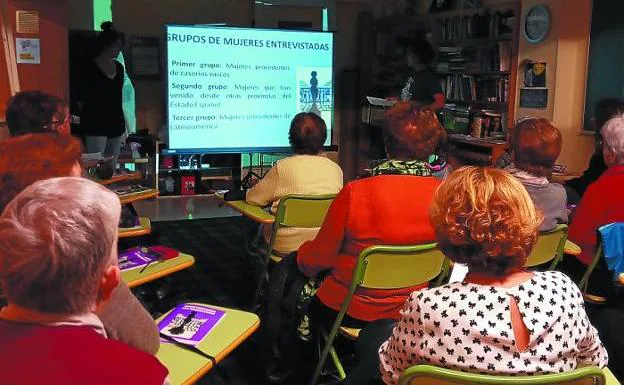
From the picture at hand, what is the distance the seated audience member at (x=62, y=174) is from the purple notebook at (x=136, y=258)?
18.0 inches

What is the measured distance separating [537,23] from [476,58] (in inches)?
34.6

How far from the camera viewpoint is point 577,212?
2.95m

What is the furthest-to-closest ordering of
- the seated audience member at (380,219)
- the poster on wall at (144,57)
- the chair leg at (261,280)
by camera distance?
the poster on wall at (144,57), the chair leg at (261,280), the seated audience member at (380,219)

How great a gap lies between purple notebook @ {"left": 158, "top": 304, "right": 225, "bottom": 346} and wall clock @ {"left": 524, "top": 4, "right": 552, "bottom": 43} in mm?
4572

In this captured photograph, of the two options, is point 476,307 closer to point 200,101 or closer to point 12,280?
point 12,280

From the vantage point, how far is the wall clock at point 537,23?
5.43 metres

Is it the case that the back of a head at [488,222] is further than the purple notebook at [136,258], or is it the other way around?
the purple notebook at [136,258]

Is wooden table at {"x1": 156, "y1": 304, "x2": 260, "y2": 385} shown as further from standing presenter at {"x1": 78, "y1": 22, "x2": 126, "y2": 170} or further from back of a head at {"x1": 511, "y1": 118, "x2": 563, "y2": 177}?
standing presenter at {"x1": 78, "y1": 22, "x2": 126, "y2": 170}

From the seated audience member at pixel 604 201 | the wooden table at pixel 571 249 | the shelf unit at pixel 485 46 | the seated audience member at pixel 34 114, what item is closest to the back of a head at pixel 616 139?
the seated audience member at pixel 604 201

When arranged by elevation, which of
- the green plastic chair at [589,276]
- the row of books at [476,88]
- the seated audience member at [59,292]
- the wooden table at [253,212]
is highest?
the row of books at [476,88]

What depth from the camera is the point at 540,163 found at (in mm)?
2748

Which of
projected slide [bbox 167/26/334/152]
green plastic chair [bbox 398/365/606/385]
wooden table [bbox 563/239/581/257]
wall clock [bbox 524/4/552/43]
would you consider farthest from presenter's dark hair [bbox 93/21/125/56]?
green plastic chair [bbox 398/365/606/385]

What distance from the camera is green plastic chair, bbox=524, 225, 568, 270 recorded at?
254cm

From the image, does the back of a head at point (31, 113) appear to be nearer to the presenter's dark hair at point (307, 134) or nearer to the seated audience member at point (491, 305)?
the presenter's dark hair at point (307, 134)
